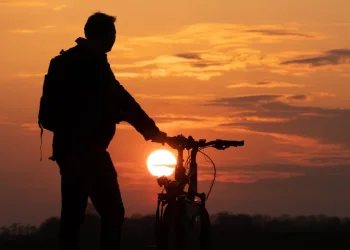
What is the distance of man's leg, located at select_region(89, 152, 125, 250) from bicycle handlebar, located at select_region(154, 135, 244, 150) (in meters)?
1.11

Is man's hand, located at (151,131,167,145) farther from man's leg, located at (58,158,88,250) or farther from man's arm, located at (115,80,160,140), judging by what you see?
man's leg, located at (58,158,88,250)

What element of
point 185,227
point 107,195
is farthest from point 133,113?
point 185,227

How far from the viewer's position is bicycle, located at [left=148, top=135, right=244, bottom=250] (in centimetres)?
1280

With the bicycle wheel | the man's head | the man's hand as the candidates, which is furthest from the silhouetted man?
the bicycle wheel

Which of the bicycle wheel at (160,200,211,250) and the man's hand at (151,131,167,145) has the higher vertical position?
the man's hand at (151,131,167,145)

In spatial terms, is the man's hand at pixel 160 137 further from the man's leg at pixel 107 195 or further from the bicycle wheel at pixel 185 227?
the man's leg at pixel 107 195

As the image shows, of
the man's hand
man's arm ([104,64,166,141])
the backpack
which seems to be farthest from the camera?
the man's hand

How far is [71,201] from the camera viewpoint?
11.7m

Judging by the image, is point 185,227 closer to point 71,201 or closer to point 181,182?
point 181,182

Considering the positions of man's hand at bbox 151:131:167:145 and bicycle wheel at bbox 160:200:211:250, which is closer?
man's hand at bbox 151:131:167:145

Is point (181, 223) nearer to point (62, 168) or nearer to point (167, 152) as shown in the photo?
point (167, 152)

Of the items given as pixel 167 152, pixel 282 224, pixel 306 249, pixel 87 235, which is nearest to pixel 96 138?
pixel 167 152

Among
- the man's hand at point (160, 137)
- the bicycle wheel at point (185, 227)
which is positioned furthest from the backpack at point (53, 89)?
Answer: the bicycle wheel at point (185, 227)

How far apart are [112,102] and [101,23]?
694mm
